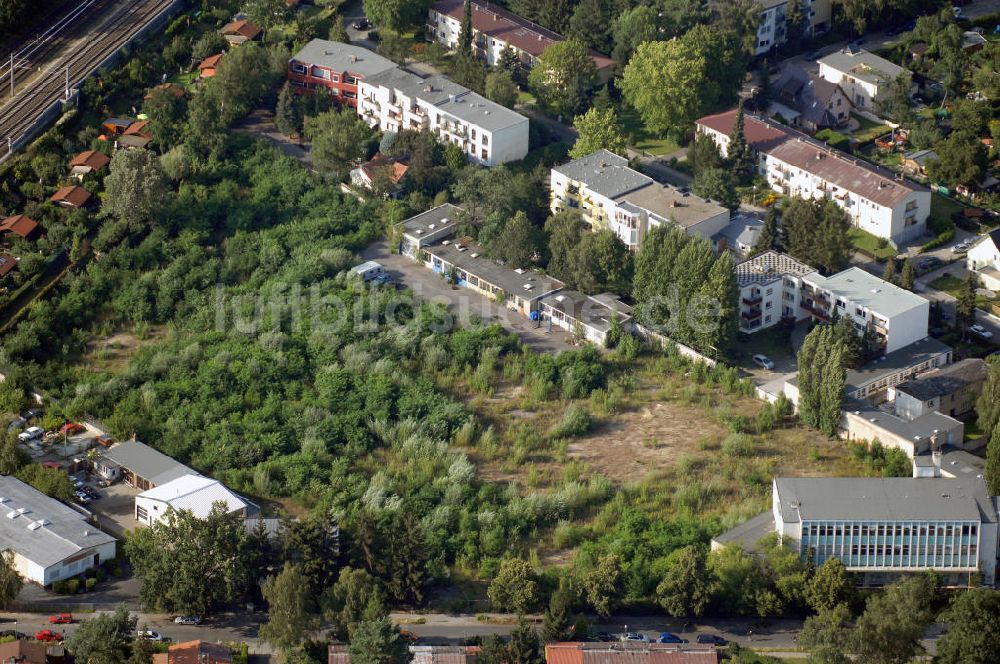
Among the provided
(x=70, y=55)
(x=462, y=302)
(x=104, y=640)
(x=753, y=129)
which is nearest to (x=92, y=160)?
(x=70, y=55)

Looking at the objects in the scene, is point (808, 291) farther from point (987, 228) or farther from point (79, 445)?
point (79, 445)

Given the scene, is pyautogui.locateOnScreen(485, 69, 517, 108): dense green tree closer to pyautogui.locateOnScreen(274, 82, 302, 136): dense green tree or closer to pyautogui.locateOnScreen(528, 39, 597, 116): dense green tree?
pyautogui.locateOnScreen(528, 39, 597, 116): dense green tree

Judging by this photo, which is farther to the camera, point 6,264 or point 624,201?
point 624,201

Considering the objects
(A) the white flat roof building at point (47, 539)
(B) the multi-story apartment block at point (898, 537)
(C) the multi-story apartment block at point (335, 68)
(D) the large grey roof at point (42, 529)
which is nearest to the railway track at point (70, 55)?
(C) the multi-story apartment block at point (335, 68)

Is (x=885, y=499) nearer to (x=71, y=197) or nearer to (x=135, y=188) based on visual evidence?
(x=135, y=188)

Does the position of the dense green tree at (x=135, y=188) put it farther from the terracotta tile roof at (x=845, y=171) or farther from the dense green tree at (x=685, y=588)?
the dense green tree at (x=685, y=588)

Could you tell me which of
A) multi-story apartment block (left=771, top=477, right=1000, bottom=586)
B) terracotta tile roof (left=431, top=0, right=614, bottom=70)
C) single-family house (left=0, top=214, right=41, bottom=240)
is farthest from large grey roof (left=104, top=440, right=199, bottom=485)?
terracotta tile roof (left=431, top=0, right=614, bottom=70)

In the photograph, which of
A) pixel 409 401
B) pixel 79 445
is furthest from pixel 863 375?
pixel 79 445
